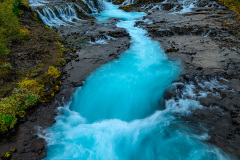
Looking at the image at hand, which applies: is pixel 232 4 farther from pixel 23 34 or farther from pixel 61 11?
pixel 23 34

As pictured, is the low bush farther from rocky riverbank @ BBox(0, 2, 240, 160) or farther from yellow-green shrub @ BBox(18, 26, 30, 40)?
yellow-green shrub @ BBox(18, 26, 30, 40)

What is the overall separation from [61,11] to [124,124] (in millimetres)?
27520

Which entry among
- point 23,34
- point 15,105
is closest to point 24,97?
point 15,105

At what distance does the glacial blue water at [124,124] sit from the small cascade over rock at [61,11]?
17843 mm

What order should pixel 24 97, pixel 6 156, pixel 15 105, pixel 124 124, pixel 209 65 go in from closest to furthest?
pixel 6 156 < pixel 15 105 < pixel 124 124 < pixel 24 97 < pixel 209 65

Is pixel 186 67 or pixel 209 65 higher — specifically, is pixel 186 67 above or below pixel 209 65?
above

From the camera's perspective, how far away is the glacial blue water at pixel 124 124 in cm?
768

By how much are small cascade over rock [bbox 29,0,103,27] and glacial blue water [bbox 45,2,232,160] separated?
58.5 ft

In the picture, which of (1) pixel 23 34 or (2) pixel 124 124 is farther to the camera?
(1) pixel 23 34

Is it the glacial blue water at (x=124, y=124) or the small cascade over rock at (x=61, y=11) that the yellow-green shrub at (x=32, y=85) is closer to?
the glacial blue water at (x=124, y=124)

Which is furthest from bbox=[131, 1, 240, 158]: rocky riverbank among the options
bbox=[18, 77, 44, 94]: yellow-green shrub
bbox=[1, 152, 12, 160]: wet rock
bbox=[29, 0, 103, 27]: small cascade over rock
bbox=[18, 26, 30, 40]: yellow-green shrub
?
bbox=[18, 26, 30, 40]: yellow-green shrub

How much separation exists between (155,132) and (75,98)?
20.7 ft

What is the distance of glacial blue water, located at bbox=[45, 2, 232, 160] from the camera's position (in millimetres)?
7684

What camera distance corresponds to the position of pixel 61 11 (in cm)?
2777
